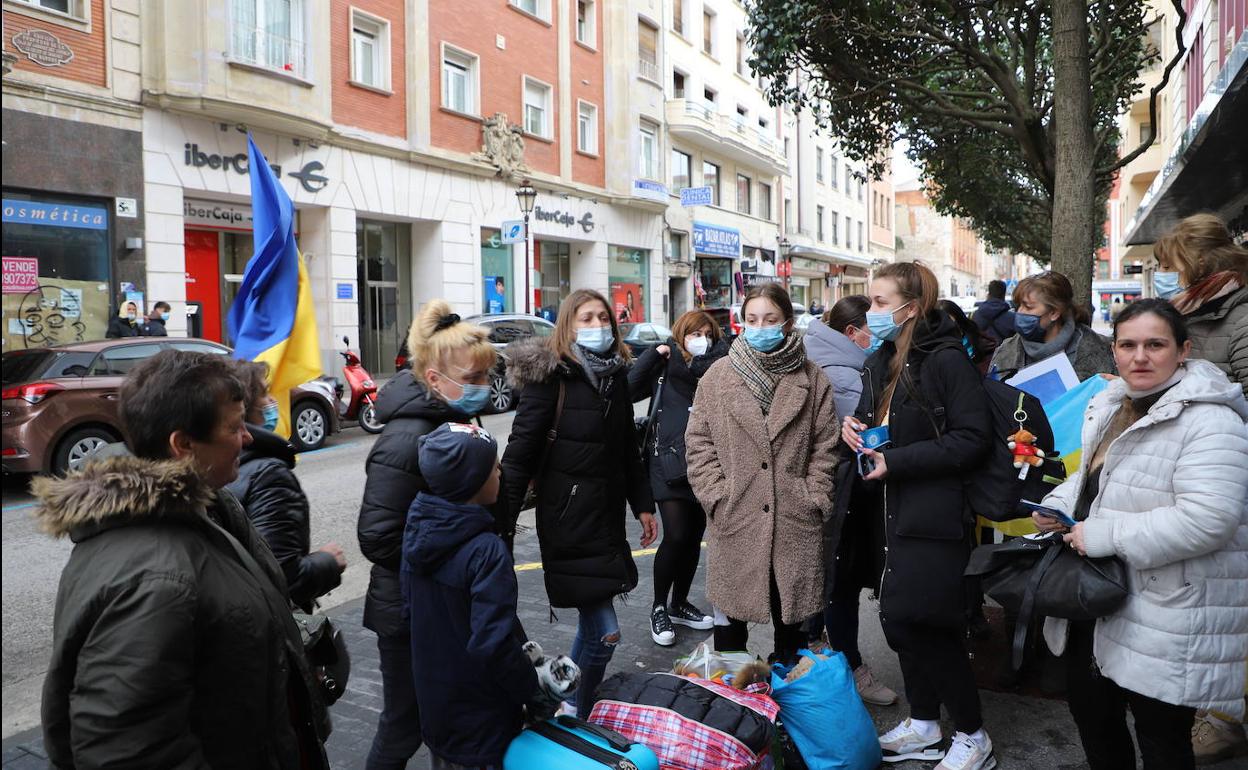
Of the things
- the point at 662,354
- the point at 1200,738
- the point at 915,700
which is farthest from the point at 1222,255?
the point at 662,354

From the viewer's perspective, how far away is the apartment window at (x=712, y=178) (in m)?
33.8

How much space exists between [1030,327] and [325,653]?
13.6 ft

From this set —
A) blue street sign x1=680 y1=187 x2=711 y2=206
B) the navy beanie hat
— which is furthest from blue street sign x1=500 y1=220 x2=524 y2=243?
the navy beanie hat

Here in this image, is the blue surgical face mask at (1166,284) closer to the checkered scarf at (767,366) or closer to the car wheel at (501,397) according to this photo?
the checkered scarf at (767,366)

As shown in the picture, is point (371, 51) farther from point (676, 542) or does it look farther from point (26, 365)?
point (676, 542)

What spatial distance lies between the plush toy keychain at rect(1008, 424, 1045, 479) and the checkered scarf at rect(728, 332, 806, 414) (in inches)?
36.9

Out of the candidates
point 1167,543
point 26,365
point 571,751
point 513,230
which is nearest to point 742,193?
point 513,230

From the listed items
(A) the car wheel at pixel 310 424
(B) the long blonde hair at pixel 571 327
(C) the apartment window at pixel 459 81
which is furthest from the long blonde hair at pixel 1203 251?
(C) the apartment window at pixel 459 81

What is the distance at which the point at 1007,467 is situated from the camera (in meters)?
3.31

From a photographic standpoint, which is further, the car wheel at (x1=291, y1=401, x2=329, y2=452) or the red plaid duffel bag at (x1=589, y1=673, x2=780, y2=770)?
the car wheel at (x1=291, y1=401, x2=329, y2=452)

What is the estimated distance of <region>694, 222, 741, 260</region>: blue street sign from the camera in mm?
32938

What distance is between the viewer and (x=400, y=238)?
21.7m

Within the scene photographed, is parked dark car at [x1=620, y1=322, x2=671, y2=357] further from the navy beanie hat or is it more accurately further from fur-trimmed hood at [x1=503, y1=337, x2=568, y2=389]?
the navy beanie hat

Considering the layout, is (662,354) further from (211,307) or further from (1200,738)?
(211,307)
